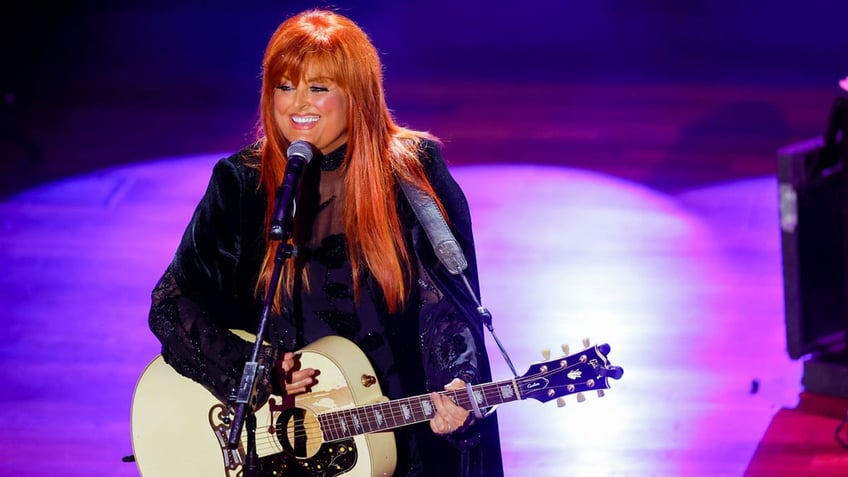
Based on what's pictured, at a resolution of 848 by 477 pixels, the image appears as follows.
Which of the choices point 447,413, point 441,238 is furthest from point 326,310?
point 447,413

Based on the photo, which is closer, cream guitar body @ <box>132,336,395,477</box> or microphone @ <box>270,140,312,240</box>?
microphone @ <box>270,140,312,240</box>

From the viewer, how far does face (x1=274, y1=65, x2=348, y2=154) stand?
3344 mm

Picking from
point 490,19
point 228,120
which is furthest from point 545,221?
point 490,19

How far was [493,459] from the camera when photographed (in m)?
3.51

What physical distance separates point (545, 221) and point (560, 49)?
13.3 ft

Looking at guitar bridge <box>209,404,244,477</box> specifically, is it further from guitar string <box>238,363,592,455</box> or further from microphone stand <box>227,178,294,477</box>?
microphone stand <box>227,178,294,477</box>

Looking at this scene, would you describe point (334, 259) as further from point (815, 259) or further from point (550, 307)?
point (550, 307)

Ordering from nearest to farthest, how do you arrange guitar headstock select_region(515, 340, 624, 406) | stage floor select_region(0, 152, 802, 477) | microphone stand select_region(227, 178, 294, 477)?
microphone stand select_region(227, 178, 294, 477)
guitar headstock select_region(515, 340, 624, 406)
stage floor select_region(0, 152, 802, 477)

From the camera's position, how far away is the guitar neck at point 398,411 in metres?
3.16

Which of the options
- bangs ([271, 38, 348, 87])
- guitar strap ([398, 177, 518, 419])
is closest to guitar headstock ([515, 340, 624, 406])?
guitar strap ([398, 177, 518, 419])

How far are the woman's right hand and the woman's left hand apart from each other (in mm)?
369

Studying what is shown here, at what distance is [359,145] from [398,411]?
752 mm

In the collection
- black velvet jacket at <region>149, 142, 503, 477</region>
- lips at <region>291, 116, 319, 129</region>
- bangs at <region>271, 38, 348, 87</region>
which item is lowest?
black velvet jacket at <region>149, 142, 503, 477</region>

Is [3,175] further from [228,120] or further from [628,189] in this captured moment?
[628,189]
